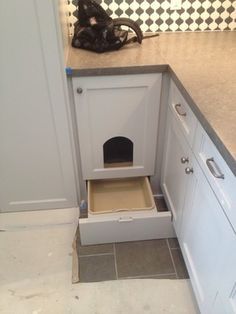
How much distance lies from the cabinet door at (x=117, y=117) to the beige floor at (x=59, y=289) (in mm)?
502

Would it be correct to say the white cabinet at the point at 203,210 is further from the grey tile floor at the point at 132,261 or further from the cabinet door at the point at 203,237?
the grey tile floor at the point at 132,261

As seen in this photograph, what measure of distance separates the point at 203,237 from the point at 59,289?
0.78 meters

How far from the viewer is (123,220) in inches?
57.6

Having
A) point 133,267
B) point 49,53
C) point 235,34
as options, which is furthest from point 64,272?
point 235,34

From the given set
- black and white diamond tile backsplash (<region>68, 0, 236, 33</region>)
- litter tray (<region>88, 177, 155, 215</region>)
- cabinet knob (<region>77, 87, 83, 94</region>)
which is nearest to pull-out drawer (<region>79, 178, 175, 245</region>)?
litter tray (<region>88, 177, 155, 215</region>)

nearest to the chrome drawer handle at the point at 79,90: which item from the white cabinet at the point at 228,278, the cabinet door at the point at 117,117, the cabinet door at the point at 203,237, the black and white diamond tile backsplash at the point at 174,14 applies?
the cabinet door at the point at 117,117

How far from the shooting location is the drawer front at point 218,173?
81 centimetres

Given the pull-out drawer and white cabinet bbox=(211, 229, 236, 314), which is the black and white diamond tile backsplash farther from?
white cabinet bbox=(211, 229, 236, 314)

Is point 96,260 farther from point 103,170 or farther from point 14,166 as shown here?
point 14,166

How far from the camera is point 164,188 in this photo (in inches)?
66.8

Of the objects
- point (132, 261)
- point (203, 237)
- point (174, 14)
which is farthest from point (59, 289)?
point (174, 14)

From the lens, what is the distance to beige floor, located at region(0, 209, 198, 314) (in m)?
1.31

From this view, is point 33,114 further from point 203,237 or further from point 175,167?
point 203,237

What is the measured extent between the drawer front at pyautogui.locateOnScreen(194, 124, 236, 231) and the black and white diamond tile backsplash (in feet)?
3.37
